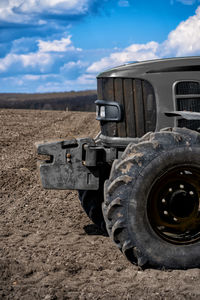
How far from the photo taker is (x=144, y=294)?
408 centimetres

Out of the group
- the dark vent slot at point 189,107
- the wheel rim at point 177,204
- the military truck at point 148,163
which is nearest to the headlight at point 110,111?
the military truck at point 148,163

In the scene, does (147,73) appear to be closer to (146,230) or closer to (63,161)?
(63,161)

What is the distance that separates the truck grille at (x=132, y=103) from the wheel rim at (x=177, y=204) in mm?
817

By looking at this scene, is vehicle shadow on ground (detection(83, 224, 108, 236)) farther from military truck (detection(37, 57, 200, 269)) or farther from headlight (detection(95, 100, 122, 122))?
headlight (detection(95, 100, 122, 122))

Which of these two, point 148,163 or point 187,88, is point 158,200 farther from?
point 187,88

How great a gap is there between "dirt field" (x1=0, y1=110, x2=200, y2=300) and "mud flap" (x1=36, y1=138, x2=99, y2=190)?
79 cm

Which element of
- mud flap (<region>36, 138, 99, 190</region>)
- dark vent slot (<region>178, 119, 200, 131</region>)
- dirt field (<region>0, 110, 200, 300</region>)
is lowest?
dirt field (<region>0, 110, 200, 300</region>)

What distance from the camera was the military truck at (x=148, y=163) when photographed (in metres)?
4.59

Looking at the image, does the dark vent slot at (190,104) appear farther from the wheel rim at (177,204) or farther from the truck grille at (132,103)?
the wheel rim at (177,204)

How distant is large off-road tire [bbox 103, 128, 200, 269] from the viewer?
457 centimetres

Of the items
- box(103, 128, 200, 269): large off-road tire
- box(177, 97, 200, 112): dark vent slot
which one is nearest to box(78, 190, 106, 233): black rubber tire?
box(103, 128, 200, 269): large off-road tire

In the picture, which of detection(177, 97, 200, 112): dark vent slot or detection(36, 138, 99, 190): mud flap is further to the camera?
detection(36, 138, 99, 190): mud flap

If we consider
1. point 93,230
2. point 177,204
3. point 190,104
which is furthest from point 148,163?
point 93,230

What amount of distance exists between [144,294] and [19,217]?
3257 mm
